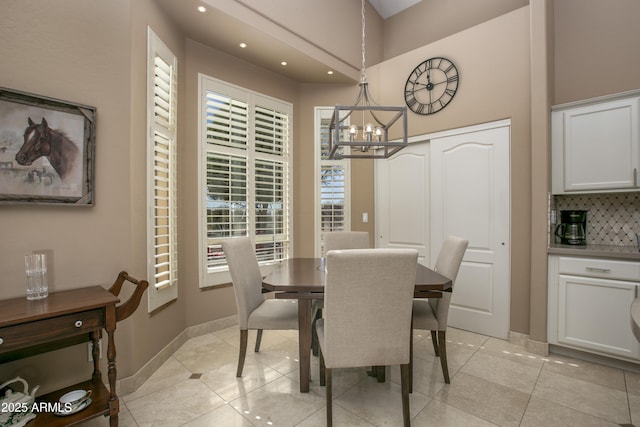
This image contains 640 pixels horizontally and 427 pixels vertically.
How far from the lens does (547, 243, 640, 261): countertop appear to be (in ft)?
7.55

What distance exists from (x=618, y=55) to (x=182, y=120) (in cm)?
410

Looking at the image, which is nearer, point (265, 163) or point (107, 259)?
point (107, 259)

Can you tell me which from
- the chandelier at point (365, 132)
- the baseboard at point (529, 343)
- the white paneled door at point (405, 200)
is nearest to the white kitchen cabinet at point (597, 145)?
the white paneled door at point (405, 200)

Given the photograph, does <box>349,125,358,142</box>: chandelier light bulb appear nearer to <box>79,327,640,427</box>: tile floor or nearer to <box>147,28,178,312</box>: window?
<box>147,28,178,312</box>: window

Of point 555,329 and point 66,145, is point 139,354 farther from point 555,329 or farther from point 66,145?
point 555,329

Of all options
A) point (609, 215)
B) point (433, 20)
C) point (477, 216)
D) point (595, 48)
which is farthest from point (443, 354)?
point (433, 20)

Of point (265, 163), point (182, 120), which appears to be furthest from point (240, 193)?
point (182, 120)

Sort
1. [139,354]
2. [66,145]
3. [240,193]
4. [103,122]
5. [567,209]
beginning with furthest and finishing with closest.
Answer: [240,193] < [567,209] < [139,354] < [103,122] < [66,145]

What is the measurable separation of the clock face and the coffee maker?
1.66 meters

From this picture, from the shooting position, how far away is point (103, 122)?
6.57 ft

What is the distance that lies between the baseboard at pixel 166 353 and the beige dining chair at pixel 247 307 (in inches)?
27.2

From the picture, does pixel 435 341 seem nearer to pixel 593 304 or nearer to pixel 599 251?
pixel 593 304

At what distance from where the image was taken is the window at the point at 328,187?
404 cm

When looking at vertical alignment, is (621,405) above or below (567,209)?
below
